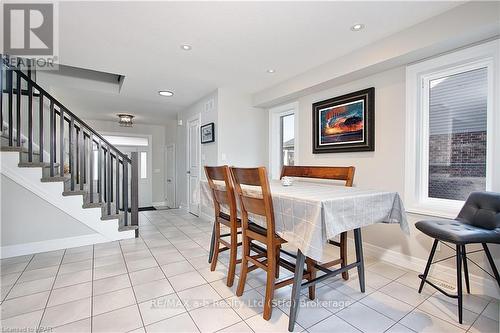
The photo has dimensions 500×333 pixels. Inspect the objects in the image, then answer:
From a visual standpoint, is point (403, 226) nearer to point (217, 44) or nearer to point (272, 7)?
point (272, 7)

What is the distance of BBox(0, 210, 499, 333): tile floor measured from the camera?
1556 mm

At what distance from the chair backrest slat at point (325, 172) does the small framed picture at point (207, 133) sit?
1698mm

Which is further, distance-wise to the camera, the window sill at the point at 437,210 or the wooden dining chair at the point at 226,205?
the window sill at the point at 437,210

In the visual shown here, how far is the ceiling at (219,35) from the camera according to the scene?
6.23 feet

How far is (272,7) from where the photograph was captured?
1.87 m

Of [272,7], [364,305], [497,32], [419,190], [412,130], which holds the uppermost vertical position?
Result: [272,7]

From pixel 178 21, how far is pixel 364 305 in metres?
2.75

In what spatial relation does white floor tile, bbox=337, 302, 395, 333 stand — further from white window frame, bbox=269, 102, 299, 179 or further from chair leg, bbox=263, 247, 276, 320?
white window frame, bbox=269, 102, 299, 179

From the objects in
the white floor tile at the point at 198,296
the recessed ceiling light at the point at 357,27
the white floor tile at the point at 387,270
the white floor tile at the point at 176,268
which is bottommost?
the white floor tile at the point at 387,270

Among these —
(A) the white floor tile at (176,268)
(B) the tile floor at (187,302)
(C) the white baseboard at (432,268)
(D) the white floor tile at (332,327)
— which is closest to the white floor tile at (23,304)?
(B) the tile floor at (187,302)

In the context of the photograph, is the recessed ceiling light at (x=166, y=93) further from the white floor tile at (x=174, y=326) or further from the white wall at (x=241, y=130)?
the white floor tile at (x=174, y=326)

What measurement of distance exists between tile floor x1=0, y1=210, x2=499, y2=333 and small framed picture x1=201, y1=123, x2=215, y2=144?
214 cm

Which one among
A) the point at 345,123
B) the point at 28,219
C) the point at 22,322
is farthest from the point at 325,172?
the point at 28,219

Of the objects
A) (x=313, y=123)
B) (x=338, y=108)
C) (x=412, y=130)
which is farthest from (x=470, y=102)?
(x=313, y=123)
